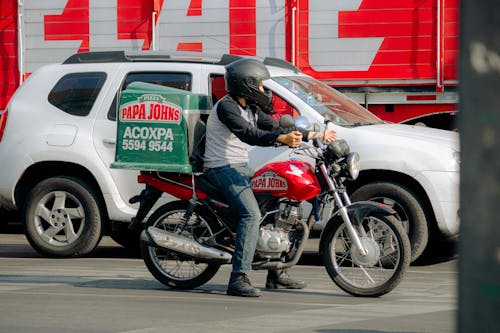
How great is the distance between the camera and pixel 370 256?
644 centimetres

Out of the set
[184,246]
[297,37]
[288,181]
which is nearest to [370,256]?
[288,181]

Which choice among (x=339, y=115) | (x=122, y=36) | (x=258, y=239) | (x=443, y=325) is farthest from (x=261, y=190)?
(x=122, y=36)

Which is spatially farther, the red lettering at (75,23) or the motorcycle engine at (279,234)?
the red lettering at (75,23)

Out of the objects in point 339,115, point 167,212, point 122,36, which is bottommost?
point 167,212

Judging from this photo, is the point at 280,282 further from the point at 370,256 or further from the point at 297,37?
the point at 297,37

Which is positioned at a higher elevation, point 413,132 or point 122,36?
point 122,36

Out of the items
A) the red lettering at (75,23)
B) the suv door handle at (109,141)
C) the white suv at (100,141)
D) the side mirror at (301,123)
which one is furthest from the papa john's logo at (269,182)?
the red lettering at (75,23)

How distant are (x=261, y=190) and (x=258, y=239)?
1.10 feet

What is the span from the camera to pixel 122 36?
12.6 m

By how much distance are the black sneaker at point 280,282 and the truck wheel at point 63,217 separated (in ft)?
7.67

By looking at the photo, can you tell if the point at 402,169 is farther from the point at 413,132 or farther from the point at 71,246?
the point at 71,246

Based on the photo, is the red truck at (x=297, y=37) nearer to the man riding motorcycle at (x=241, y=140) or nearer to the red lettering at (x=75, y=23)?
the red lettering at (x=75, y=23)

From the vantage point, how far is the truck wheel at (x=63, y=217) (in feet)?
28.8

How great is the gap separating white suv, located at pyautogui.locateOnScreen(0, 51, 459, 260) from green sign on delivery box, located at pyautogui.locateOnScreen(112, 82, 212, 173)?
151 centimetres
